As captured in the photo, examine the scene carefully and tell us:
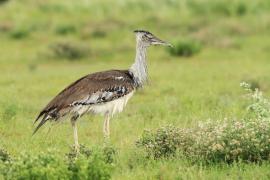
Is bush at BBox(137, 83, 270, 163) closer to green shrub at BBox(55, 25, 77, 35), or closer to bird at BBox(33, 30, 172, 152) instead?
bird at BBox(33, 30, 172, 152)

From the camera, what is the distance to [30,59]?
21328mm

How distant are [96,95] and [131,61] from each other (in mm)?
11919

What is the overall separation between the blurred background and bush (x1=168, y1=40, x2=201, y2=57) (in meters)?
0.03

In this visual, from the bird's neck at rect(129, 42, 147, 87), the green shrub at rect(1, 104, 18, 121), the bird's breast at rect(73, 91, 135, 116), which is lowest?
the green shrub at rect(1, 104, 18, 121)

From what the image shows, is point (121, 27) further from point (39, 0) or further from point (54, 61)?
point (39, 0)

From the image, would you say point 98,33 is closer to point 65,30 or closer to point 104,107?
point 65,30

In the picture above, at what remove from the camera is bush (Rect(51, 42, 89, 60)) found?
2181cm

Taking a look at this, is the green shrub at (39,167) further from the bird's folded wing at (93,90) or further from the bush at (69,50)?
the bush at (69,50)

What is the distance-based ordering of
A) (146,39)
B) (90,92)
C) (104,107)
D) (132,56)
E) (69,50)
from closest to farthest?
(90,92), (104,107), (146,39), (132,56), (69,50)

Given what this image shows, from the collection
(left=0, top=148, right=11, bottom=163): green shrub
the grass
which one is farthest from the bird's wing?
(left=0, top=148, right=11, bottom=163): green shrub

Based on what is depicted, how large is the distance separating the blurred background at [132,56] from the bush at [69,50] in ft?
0.10

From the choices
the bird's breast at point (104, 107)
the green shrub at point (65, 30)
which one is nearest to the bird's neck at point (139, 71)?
the bird's breast at point (104, 107)

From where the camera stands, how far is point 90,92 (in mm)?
9109

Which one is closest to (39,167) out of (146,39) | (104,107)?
(104,107)
